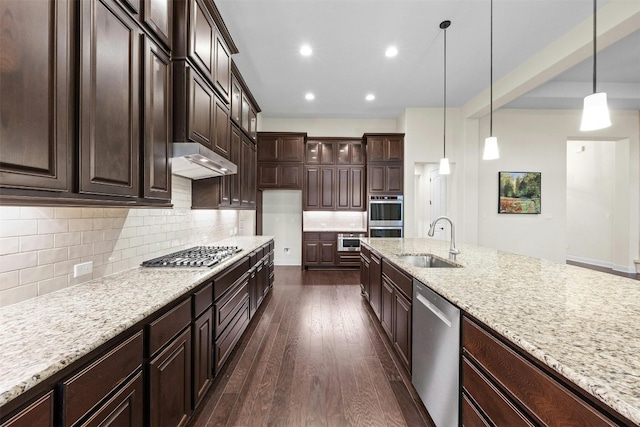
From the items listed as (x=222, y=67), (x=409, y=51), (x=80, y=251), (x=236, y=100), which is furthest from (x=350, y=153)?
(x=80, y=251)

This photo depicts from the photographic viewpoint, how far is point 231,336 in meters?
2.24

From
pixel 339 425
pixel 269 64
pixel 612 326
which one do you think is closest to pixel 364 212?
pixel 269 64

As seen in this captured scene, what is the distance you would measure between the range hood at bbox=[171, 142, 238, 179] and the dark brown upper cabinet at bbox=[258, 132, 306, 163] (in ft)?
9.46

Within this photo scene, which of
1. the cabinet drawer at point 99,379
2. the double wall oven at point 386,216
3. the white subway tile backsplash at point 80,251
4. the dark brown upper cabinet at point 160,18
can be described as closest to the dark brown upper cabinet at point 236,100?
the dark brown upper cabinet at point 160,18

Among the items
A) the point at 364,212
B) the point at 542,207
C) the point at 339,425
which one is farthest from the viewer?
the point at 364,212

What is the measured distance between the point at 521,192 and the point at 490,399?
5.83m

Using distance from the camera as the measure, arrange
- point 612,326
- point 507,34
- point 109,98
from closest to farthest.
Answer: point 612,326
point 109,98
point 507,34

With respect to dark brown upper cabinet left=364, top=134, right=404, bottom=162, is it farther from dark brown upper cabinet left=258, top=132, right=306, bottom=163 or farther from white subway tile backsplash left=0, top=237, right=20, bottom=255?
white subway tile backsplash left=0, top=237, right=20, bottom=255

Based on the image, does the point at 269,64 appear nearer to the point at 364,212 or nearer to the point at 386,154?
the point at 386,154

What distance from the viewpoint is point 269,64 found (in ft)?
12.8

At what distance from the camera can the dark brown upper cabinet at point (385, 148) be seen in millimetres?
5617

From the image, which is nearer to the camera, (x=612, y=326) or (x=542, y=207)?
(x=612, y=326)

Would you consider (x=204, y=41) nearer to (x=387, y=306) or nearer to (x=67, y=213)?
(x=67, y=213)

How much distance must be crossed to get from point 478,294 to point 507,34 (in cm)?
353
